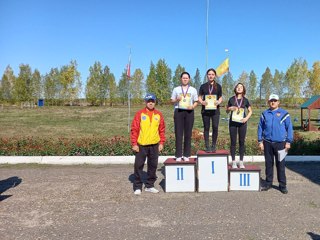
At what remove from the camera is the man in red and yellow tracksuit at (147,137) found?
639cm

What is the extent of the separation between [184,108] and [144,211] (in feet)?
7.92

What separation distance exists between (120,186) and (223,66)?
11.5 meters

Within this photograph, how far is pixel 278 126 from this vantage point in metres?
6.47

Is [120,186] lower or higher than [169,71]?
lower

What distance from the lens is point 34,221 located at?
4.96 m

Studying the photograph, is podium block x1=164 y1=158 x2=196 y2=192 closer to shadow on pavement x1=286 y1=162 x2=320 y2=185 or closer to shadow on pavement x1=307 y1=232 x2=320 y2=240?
shadow on pavement x1=307 y1=232 x2=320 y2=240

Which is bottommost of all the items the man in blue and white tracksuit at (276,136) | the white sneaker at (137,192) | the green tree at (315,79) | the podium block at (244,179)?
the white sneaker at (137,192)

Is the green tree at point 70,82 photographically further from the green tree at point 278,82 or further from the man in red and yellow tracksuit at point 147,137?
the man in red and yellow tracksuit at point 147,137

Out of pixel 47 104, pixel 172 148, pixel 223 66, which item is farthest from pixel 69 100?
pixel 172 148

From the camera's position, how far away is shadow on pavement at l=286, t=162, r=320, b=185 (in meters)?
7.82

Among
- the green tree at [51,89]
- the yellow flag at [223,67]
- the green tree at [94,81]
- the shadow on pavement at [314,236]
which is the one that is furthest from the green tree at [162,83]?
the shadow on pavement at [314,236]

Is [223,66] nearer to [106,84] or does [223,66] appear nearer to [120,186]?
[120,186]

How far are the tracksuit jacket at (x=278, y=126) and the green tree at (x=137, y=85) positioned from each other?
201 feet

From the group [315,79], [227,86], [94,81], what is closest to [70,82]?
[94,81]
